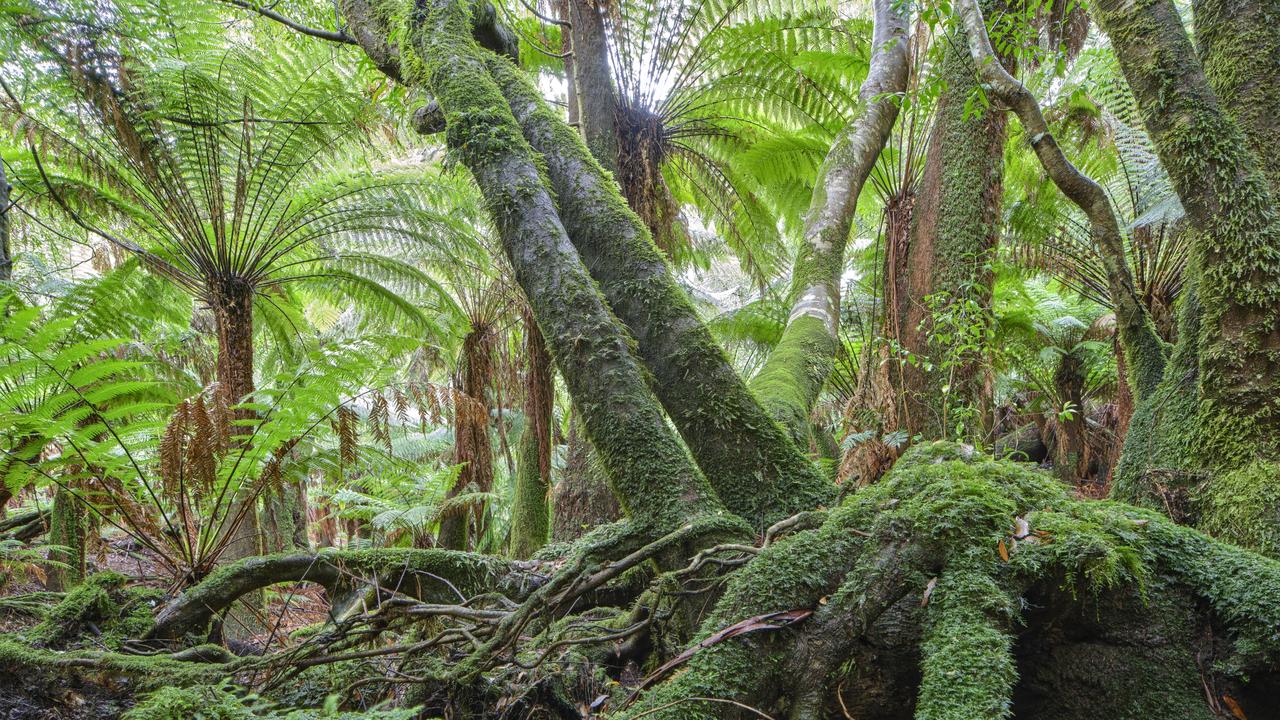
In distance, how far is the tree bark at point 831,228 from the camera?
3.61m

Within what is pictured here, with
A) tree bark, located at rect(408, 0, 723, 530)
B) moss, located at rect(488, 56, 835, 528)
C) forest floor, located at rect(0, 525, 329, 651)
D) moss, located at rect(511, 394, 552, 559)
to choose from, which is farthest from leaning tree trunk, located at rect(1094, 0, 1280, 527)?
moss, located at rect(511, 394, 552, 559)

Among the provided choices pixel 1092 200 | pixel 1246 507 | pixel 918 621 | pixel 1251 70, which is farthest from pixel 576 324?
pixel 1251 70

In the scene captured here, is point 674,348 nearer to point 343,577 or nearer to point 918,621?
point 918,621

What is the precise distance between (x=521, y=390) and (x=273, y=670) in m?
4.51

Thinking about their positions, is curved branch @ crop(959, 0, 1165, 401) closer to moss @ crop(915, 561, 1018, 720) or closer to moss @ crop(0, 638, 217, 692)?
moss @ crop(915, 561, 1018, 720)

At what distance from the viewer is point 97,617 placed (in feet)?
7.59

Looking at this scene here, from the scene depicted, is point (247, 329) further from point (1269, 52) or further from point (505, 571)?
point (1269, 52)

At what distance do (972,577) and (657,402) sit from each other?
1.00 m

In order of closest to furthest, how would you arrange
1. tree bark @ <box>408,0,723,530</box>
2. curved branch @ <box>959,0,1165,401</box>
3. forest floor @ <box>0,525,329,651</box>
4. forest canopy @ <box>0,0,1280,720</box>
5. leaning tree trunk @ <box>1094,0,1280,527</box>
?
1. forest canopy @ <box>0,0,1280,720</box>
2. tree bark @ <box>408,0,723,530</box>
3. leaning tree trunk @ <box>1094,0,1280,527</box>
4. forest floor @ <box>0,525,329,651</box>
5. curved branch @ <box>959,0,1165,401</box>

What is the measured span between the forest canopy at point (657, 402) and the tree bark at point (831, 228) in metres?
0.03

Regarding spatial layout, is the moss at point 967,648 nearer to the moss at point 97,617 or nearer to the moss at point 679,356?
the moss at point 679,356

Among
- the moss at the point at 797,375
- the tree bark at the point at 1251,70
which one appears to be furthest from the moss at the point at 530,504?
the tree bark at the point at 1251,70

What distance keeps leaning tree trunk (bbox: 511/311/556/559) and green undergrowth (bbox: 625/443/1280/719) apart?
3.73m

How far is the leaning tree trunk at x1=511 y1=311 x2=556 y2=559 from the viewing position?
527 centimetres
